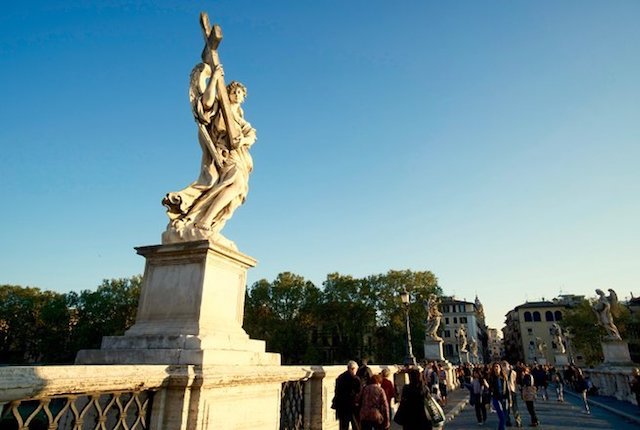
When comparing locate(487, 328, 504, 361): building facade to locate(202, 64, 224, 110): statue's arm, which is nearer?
locate(202, 64, 224, 110): statue's arm

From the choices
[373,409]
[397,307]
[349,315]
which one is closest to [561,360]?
[397,307]

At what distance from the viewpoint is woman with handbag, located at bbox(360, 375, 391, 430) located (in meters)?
5.66

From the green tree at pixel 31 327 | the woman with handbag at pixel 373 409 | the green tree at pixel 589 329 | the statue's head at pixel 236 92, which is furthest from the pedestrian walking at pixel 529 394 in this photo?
the green tree at pixel 31 327

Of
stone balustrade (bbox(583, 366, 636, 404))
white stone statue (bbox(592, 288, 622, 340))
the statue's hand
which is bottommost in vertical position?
stone balustrade (bbox(583, 366, 636, 404))

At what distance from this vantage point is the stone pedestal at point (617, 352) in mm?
19531

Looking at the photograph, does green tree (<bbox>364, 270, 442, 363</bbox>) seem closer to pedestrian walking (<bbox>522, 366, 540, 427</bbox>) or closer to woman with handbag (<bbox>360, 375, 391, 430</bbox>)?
pedestrian walking (<bbox>522, 366, 540, 427</bbox>)

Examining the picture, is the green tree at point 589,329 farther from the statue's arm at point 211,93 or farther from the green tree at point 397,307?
the statue's arm at point 211,93

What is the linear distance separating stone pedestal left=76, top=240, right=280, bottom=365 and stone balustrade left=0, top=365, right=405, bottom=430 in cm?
34

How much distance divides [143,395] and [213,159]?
308 cm

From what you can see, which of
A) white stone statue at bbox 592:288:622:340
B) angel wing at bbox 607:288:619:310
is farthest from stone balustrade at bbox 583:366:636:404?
angel wing at bbox 607:288:619:310

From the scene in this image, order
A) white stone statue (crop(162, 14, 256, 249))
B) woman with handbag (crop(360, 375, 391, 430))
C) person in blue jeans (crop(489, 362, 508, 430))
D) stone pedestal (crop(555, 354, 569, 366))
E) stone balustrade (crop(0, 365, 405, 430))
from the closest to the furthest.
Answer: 1. stone balustrade (crop(0, 365, 405, 430))
2. white stone statue (crop(162, 14, 256, 249))
3. woman with handbag (crop(360, 375, 391, 430))
4. person in blue jeans (crop(489, 362, 508, 430))
5. stone pedestal (crop(555, 354, 569, 366))

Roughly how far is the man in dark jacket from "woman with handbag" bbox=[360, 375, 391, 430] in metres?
0.16

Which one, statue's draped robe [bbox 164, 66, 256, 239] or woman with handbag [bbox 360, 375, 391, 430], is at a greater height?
statue's draped robe [bbox 164, 66, 256, 239]

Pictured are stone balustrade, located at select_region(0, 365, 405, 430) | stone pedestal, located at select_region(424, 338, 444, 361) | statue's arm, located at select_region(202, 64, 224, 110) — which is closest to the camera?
stone balustrade, located at select_region(0, 365, 405, 430)
